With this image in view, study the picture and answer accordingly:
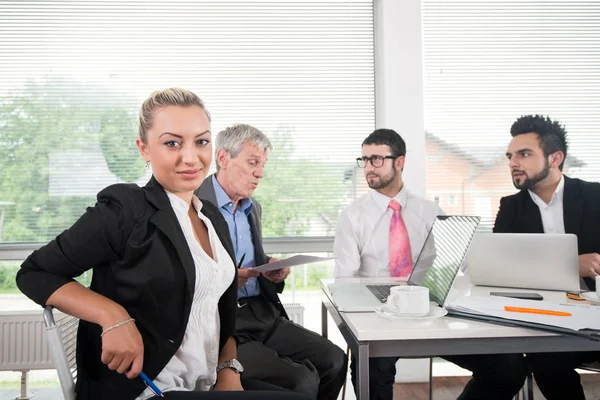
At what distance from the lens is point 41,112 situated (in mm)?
3170

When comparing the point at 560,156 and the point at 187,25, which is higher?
the point at 187,25

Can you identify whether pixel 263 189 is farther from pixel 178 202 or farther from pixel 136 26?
pixel 178 202

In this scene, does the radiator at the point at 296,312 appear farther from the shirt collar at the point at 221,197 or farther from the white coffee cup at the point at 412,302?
the white coffee cup at the point at 412,302

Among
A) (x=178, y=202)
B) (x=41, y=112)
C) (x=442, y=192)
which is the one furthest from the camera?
(x=442, y=192)

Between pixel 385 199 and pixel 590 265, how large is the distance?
1018 millimetres

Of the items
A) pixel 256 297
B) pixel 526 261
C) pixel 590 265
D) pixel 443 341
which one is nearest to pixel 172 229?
pixel 443 341

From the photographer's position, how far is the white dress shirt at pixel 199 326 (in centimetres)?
117

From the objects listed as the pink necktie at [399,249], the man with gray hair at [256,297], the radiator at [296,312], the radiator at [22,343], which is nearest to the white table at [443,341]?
the man with gray hair at [256,297]

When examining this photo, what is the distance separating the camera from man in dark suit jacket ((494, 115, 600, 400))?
2297mm

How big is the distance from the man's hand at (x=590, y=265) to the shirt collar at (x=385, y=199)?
923 millimetres

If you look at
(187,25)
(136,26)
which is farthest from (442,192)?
(136,26)

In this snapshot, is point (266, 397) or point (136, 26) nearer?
point (266, 397)

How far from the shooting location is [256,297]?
221 centimetres

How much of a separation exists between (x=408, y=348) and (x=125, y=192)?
83 cm
